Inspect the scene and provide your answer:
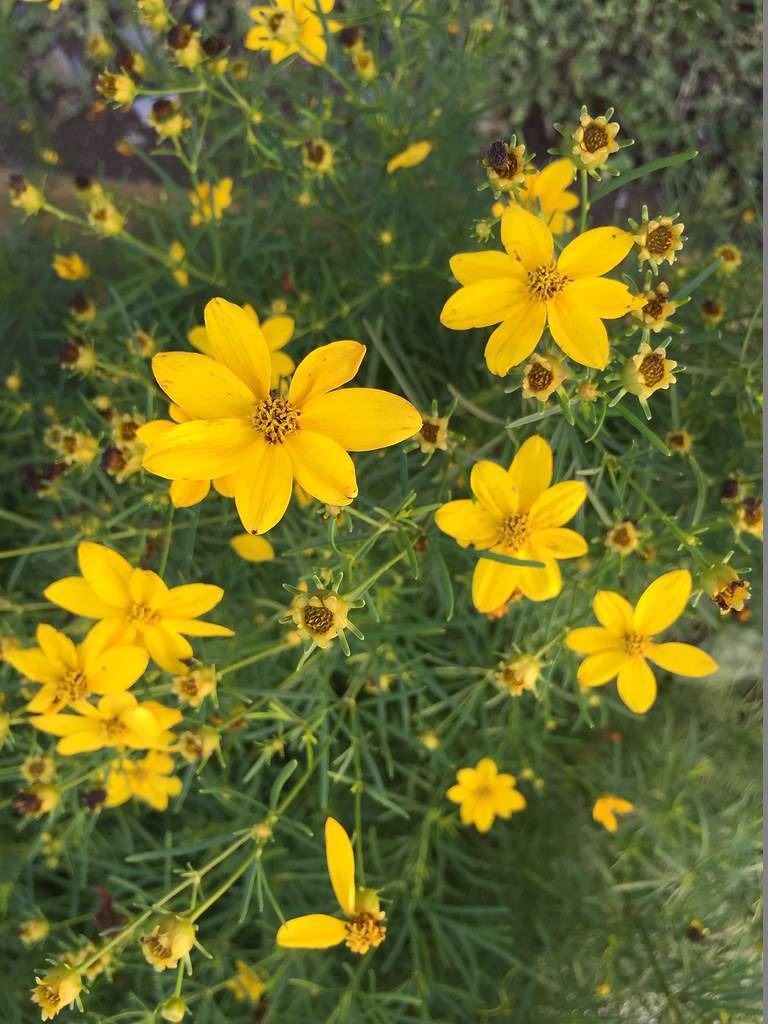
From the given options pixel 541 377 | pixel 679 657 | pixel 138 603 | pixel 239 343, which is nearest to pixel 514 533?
pixel 541 377

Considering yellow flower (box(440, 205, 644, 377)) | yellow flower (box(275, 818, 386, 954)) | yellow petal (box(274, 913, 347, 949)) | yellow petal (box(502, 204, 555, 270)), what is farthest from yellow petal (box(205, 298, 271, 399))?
yellow petal (box(274, 913, 347, 949))

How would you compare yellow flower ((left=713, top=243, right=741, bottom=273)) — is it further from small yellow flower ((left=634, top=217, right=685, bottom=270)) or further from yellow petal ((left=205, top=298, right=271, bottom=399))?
yellow petal ((left=205, top=298, right=271, bottom=399))

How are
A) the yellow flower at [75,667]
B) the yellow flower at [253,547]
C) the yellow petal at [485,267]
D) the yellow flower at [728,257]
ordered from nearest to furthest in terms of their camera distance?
the yellow petal at [485,267] → the yellow flower at [75,667] → the yellow flower at [253,547] → the yellow flower at [728,257]

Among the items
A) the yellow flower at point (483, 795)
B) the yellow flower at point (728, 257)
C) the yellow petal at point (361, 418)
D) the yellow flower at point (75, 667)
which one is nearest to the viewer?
the yellow petal at point (361, 418)

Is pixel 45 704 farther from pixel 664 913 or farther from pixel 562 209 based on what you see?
pixel 664 913

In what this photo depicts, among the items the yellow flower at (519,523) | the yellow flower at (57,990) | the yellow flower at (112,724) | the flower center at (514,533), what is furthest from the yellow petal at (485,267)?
the yellow flower at (57,990)

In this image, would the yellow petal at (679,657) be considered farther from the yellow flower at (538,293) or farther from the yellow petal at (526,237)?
the yellow petal at (526,237)
